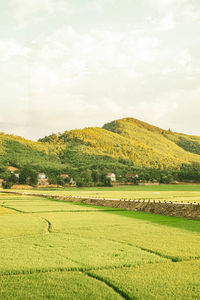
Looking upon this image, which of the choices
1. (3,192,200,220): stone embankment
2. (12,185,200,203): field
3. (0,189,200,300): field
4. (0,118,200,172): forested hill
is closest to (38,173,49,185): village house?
(0,118,200,172): forested hill

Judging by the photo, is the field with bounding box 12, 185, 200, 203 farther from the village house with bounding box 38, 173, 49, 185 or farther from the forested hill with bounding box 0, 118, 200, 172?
the forested hill with bounding box 0, 118, 200, 172

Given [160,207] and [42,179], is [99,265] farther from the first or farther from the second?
[42,179]

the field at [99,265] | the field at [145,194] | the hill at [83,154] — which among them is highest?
the hill at [83,154]

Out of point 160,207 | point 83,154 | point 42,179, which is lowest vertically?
point 160,207

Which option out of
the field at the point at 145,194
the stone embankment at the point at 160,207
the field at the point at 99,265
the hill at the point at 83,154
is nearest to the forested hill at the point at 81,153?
the hill at the point at 83,154

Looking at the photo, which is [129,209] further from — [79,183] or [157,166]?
[157,166]

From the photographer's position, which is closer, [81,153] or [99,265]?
[99,265]

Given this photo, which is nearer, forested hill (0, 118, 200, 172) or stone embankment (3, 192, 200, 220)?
stone embankment (3, 192, 200, 220)

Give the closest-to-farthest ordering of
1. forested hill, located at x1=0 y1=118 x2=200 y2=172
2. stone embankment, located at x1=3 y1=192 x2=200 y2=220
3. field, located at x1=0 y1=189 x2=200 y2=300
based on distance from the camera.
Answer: field, located at x1=0 y1=189 x2=200 y2=300
stone embankment, located at x1=3 y1=192 x2=200 y2=220
forested hill, located at x1=0 y1=118 x2=200 y2=172

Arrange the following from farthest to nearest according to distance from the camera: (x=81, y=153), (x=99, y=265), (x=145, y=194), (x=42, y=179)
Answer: (x=81, y=153) < (x=42, y=179) < (x=145, y=194) < (x=99, y=265)

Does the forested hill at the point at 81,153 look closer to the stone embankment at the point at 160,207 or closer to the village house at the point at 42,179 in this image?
the village house at the point at 42,179

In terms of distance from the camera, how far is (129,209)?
27.8m

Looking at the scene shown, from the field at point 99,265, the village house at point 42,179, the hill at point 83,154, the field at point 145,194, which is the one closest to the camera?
the field at point 99,265

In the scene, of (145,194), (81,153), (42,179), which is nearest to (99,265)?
(145,194)
